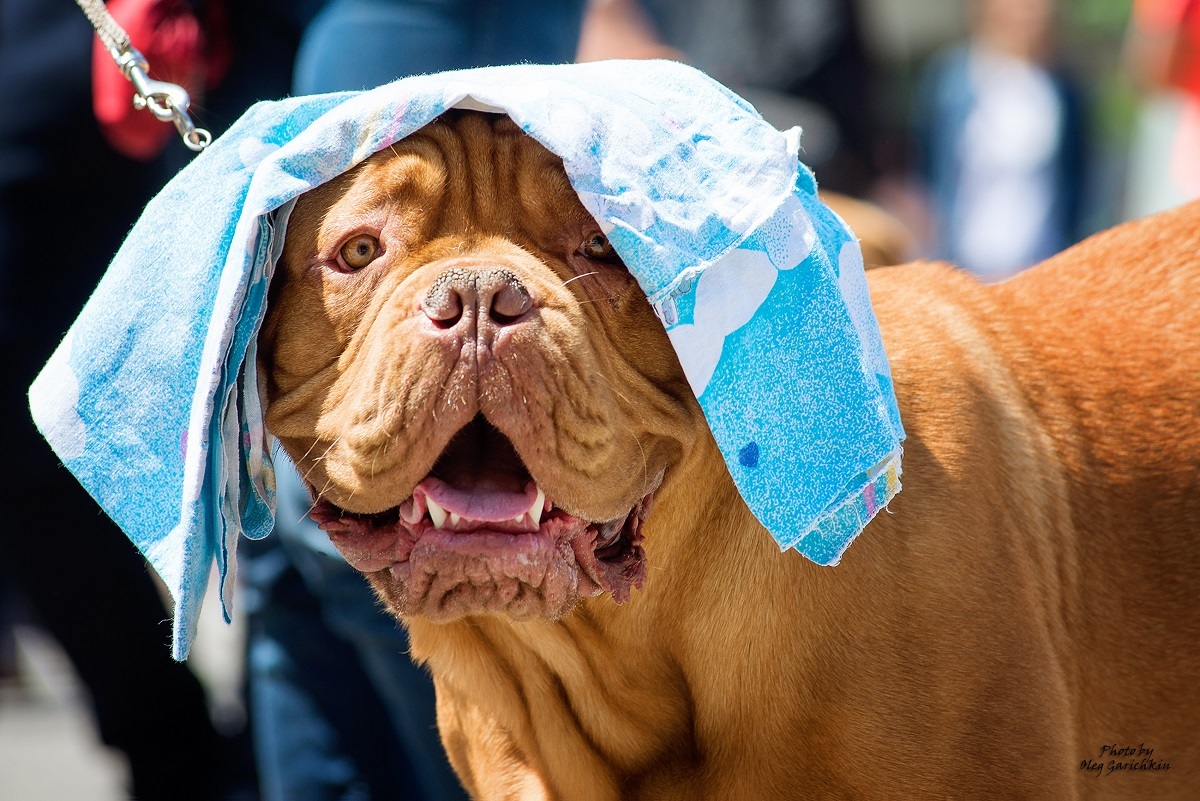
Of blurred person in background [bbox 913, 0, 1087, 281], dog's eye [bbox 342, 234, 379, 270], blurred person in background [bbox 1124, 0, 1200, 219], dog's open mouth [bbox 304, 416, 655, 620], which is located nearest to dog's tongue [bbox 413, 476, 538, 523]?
dog's open mouth [bbox 304, 416, 655, 620]

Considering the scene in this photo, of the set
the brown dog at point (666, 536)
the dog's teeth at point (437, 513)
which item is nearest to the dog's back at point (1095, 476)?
the brown dog at point (666, 536)

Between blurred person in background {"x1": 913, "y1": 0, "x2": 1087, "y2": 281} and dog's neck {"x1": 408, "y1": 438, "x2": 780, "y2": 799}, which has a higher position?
dog's neck {"x1": 408, "y1": 438, "x2": 780, "y2": 799}

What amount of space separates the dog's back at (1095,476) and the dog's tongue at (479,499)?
2.72ft

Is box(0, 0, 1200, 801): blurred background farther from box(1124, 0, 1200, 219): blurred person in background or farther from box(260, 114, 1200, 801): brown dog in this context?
box(260, 114, 1200, 801): brown dog

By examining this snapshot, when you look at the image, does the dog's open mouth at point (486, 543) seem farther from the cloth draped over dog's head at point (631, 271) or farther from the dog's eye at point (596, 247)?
the dog's eye at point (596, 247)

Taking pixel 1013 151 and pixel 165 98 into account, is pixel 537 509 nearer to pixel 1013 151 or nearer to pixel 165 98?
pixel 165 98

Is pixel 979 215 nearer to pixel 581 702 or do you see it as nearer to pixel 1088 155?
pixel 1088 155

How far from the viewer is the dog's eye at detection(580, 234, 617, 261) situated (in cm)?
248

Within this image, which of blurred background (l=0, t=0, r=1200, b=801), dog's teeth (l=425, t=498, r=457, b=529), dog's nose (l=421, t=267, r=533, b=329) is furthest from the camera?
blurred background (l=0, t=0, r=1200, b=801)

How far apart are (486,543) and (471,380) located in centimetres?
28

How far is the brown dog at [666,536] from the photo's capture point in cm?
230

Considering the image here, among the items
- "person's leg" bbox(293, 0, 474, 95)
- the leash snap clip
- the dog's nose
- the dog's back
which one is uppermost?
the leash snap clip

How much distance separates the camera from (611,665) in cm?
268

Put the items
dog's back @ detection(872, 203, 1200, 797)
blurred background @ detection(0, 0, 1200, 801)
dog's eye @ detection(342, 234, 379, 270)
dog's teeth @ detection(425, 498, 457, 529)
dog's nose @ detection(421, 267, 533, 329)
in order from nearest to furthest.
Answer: dog's nose @ detection(421, 267, 533, 329) < dog's teeth @ detection(425, 498, 457, 529) < dog's eye @ detection(342, 234, 379, 270) < dog's back @ detection(872, 203, 1200, 797) < blurred background @ detection(0, 0, 1200, 801)
